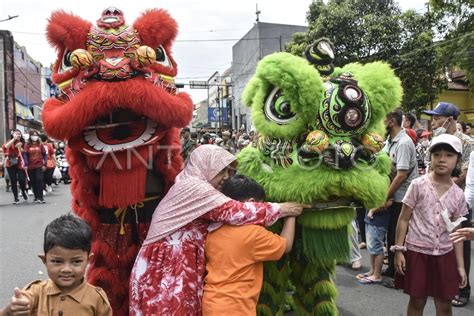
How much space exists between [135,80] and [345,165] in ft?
3.89

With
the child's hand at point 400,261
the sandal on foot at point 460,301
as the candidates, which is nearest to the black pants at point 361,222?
the sandal on foot at point 460,301

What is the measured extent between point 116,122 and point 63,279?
99 centimetres

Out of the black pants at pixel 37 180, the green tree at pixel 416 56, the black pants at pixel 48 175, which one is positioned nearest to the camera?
the black pants at pixel 37 180

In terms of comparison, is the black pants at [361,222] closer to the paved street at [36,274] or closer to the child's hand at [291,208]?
the paved street at [36,274]

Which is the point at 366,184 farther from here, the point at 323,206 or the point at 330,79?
the point at 330,79

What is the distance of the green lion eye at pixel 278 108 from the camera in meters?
2.49

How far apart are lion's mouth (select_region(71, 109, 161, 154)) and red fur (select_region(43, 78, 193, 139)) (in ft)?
0.27

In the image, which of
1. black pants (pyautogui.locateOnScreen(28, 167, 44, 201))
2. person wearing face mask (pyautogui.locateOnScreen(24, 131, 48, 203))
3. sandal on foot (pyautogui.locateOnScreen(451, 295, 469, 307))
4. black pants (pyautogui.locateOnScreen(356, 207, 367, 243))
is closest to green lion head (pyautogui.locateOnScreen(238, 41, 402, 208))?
sandal on foot (pyautogui.locateOnScreen(451, 295, 469, 307))

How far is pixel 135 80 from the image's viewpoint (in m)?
2.38

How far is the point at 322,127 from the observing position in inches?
96.1

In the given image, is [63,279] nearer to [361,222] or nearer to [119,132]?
[119,132]

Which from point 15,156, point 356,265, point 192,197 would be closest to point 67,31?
point 192,197

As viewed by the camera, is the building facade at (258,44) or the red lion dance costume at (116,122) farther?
the building facade at (258,44)

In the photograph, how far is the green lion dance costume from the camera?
7.74 ft
